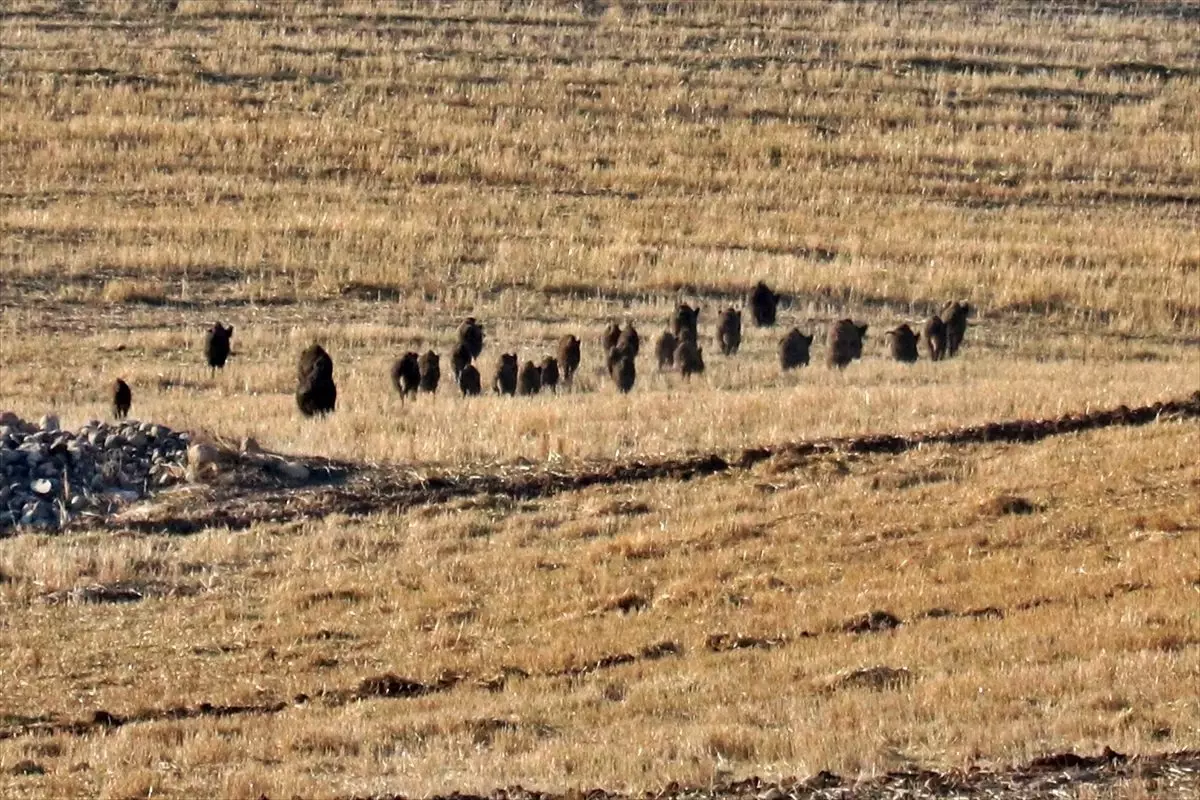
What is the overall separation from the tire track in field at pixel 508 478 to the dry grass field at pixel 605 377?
6.5 inches

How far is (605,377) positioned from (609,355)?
350mm

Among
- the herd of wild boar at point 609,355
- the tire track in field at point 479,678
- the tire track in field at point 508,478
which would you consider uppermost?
the herd of wild boar at point 609,355

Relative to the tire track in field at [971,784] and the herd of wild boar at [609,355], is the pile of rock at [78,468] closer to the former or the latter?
the herd of wild boar at [609,355]

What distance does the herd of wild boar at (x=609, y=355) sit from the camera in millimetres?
20891

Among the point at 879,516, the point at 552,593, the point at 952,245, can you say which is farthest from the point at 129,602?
the point at 952,245

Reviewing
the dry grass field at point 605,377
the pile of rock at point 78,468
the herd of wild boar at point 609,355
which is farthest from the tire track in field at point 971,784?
the herd of wild boar at point 609,355

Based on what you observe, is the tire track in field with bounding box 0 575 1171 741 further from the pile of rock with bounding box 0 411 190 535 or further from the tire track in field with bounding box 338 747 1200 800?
the pile of rock with bounding box 0 411 190 535

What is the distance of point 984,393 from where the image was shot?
20953 millimetres

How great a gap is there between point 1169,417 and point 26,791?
1188cm

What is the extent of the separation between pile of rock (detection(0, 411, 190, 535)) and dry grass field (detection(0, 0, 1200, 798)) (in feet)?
2.19

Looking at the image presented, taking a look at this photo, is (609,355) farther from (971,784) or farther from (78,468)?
(971,784)

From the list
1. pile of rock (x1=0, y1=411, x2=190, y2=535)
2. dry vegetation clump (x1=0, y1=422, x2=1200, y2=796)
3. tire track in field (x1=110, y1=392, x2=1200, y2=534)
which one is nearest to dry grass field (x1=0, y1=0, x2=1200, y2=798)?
dry vegetation clump (x1=0, y1=422, x2=1200, y2=796)

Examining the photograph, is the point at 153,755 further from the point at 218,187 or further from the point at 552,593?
the point at 218,187

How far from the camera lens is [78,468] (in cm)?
1705
